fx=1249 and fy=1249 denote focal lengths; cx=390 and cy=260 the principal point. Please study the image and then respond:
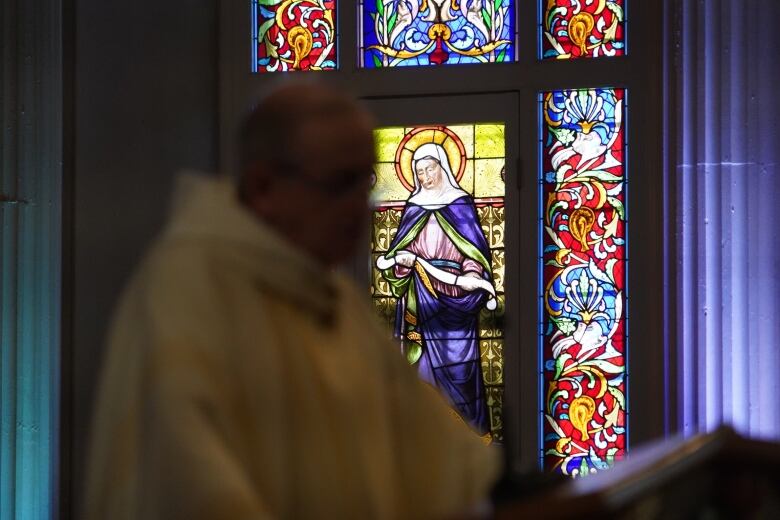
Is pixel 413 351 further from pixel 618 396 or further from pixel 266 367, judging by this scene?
pixel 266 367

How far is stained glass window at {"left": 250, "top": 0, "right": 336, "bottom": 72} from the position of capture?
247 inches

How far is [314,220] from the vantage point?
6.33ft

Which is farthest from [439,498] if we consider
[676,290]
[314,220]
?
[676,290]

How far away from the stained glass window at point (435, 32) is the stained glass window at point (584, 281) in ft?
1.31

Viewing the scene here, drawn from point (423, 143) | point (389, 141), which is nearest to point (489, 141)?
point (423, 143)

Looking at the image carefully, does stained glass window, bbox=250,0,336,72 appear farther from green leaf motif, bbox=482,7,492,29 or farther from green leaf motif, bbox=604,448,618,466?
green leaf motif, bbox=604,448,618,466

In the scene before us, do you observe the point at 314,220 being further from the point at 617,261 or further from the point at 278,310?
the point at 617,261

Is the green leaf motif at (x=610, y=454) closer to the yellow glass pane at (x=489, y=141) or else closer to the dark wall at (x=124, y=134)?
the yellow glass pane at (x=489, y=141)

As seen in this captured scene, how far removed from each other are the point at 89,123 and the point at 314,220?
4527 millimetres

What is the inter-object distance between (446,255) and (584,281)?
675 mm

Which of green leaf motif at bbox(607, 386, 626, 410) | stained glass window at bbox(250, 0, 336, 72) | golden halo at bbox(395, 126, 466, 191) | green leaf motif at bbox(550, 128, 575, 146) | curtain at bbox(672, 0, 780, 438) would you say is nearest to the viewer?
curtain at bbox(672, 0, 780, 438)

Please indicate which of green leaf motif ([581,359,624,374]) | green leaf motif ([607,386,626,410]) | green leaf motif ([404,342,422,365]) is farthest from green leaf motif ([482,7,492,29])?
green leaf motif ([607,386,626,410])

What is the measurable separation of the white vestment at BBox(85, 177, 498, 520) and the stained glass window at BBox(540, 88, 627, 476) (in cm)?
382

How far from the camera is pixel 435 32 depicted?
242 inches
